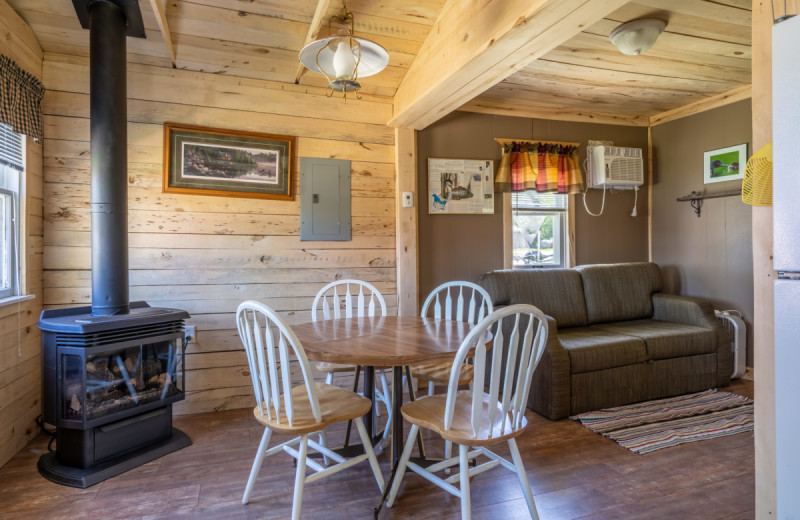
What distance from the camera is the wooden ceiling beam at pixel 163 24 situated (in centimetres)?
222

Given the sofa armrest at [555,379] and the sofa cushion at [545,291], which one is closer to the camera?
the sofa armrest at [555,379]

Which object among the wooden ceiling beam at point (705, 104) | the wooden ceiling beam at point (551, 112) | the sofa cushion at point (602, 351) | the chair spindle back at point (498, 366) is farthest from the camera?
the wooden ceiling beam at point (551, 112)

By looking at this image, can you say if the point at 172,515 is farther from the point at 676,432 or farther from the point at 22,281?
the point at 676,432

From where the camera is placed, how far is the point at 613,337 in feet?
10.1

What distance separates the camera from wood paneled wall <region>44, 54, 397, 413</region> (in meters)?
2.68

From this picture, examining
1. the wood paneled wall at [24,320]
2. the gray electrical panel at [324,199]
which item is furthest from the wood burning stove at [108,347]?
the gray electrical panel at [324,199]

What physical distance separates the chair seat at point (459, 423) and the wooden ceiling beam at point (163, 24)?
2252mm

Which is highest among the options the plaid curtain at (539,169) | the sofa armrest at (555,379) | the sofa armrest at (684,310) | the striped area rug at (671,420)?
the plaid curtain at (539,169)

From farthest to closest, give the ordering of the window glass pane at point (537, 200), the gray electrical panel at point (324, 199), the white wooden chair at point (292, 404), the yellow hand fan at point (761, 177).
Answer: the window glass pane at point (537, 200)
the gray electrical panel at point (324, 199)
the white wooden chair at point (292, 404)
the yellow hand fan at point (761, 177)

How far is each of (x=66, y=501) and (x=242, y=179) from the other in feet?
6.42

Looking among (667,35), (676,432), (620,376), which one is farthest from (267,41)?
(676,432)

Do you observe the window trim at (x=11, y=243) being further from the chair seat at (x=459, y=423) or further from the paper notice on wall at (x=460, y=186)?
the paper notice on wall at (x=460, y=186)

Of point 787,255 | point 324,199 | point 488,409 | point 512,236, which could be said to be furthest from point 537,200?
point 787,255

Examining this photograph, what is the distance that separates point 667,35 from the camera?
269 cm
